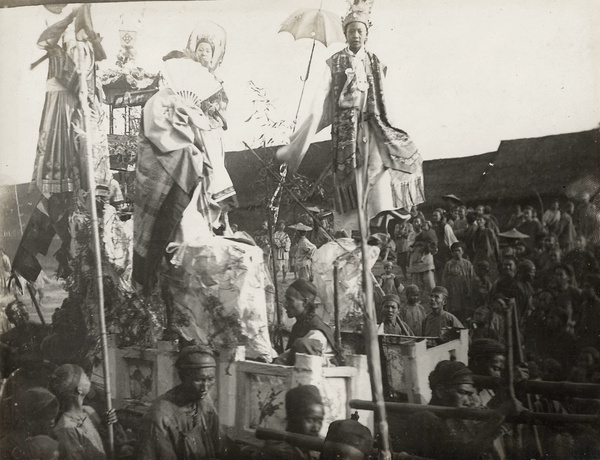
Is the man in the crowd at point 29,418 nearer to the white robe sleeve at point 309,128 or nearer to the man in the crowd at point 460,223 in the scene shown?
the white robe sleeve at point 309,128

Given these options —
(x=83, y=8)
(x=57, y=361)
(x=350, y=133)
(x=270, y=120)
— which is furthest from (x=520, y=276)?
(x=83, y=8)

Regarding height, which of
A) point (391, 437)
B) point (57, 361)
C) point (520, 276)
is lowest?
point (391, 437)

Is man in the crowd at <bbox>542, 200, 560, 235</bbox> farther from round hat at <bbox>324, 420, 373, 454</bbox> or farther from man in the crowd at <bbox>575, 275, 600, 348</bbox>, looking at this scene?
round hat at <bbox>324, 420, 373, 454</bbox>

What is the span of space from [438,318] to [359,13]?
114 inches

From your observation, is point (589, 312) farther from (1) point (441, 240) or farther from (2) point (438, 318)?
(1) point (441, 240)

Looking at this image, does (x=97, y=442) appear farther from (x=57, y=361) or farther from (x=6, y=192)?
(x=6, y=192)

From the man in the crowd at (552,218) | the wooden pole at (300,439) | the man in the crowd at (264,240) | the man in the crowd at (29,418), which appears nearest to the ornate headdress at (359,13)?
the man in the crowd at (264,240)

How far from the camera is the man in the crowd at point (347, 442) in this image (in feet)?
18.8

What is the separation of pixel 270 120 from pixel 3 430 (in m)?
3.79

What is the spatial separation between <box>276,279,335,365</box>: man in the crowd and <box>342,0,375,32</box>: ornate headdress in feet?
8.02

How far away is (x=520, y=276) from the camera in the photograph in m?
6.00

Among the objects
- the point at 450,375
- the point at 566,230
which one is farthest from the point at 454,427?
the point at 566,230

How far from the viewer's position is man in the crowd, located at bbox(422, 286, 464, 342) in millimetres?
6023

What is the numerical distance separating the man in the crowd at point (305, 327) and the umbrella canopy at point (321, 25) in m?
2.27
